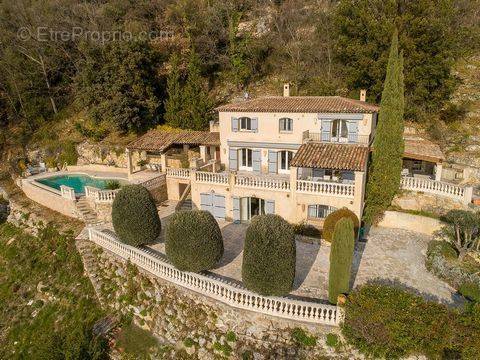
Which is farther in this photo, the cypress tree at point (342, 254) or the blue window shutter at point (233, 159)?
the blue window shutter at point (233, 159)

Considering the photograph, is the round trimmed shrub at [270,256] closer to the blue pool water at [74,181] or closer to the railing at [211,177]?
the railing at [211,177]

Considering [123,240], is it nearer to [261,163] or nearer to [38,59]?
[261,163]

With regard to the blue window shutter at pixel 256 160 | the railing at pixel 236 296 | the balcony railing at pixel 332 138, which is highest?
the balcony railing at pixel 332 138

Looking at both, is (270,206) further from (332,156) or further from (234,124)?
(234,124)

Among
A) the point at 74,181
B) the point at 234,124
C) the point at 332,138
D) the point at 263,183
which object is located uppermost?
the point at 234,124

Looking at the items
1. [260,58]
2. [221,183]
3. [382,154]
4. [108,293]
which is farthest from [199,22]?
[108,293]

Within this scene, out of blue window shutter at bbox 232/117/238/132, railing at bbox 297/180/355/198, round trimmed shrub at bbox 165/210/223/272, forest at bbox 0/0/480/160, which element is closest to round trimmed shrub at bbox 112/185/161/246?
round trimmed shrub at bbox 165/210/223/272

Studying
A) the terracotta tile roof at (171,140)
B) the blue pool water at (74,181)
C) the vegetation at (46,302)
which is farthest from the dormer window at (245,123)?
the vegetation at (46,302)

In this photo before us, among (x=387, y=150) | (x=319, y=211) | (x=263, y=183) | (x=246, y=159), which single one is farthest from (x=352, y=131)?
(x=246, y=159)
